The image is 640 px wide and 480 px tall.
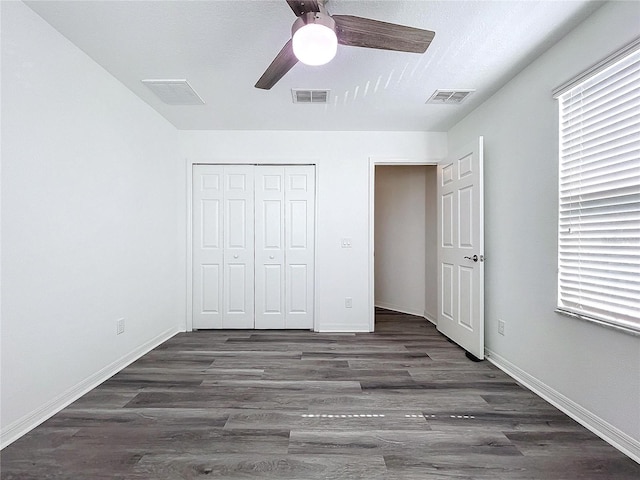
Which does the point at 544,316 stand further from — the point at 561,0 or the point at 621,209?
the point at 561,0

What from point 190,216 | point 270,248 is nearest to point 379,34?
point 270,248

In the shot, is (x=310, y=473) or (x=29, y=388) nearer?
(x=310, y=473)

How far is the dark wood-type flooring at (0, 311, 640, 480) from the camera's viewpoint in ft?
5.14

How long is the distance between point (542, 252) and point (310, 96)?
2261mm

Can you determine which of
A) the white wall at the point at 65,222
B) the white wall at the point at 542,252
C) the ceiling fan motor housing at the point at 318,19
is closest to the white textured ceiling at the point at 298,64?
the white wall at the point at 542,252

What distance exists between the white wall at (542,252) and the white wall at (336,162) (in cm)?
93

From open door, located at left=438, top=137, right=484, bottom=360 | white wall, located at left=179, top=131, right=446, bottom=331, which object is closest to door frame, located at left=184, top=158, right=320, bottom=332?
white wall, located at left=179, top=131, right=446, bottom=331

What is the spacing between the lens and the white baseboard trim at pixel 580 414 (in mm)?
1667

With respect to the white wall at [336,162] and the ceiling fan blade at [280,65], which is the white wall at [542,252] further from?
the ceiling fan blade at [280,65]

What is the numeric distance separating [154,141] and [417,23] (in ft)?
8.85

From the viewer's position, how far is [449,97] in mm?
3018

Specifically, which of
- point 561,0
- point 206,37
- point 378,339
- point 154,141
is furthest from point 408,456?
point 154,141

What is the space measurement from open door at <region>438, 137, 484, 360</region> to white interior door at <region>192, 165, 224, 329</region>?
2.61m

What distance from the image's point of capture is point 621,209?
68.4 inches
